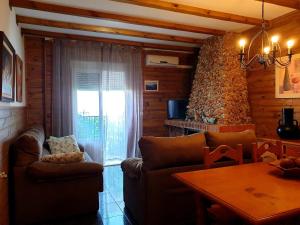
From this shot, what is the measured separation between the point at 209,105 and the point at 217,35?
1.38m

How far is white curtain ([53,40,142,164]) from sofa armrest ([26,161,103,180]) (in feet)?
7.42

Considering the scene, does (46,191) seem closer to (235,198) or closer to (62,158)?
(62,158)

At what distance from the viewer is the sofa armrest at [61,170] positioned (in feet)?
8.21

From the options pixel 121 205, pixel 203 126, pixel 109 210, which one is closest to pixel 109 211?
pixel 109 210

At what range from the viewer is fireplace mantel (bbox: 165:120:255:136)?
4301mm

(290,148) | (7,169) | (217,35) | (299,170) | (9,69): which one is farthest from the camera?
(217,35)

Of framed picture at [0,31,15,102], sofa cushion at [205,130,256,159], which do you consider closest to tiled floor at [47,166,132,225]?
sofa cushion at [205,130,256,159]

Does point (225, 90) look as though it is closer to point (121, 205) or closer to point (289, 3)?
point (289, 3)

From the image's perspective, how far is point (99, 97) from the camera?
511 cm

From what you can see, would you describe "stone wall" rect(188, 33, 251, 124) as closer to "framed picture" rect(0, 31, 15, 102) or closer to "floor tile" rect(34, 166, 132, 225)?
"floor tile" rect(34, 166, 132, 225)

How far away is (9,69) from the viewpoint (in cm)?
269

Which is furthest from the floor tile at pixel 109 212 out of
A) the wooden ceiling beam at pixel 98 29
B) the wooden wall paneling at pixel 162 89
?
the wooden ceiling beam at pixel 98 29

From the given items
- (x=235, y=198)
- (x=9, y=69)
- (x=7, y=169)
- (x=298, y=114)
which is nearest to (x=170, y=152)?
(x=235, y=198)

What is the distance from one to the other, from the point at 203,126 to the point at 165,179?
2455 mm
